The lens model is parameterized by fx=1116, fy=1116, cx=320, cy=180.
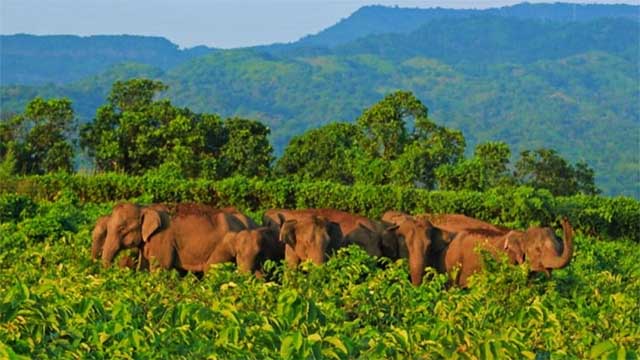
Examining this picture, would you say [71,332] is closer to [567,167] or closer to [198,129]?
A: [198,129]

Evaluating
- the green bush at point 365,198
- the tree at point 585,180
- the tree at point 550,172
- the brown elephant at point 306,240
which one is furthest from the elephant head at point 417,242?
the tree at point 585,180

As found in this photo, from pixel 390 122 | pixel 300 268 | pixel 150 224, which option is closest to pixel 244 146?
pixel 390 122

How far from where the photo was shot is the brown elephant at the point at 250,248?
56.7 ft

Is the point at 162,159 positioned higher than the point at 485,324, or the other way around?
the point at 485,324

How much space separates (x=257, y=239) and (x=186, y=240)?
1646mm

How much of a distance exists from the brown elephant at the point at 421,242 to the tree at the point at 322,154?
36.9 meters

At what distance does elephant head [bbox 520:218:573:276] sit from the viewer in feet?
53.6

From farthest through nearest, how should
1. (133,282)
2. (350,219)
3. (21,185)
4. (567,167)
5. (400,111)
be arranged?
(567,167), (400,111), (21,185), (350,219), (133,282)

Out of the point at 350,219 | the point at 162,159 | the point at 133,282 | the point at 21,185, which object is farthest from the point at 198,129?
the point at 133,282

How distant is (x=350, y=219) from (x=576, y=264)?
12.9 feet

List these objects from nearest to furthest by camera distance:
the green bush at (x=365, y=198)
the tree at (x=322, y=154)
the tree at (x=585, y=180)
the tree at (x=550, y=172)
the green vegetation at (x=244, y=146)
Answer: the green bush at (x=365, y=198)
the green vegetation at (x=244, y=146)
the tree at (x=322, y=154)
the tree at (x=550, y=172)
the tree at (x=585, y=180)

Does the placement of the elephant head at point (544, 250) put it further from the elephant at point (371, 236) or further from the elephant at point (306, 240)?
the elephant at point (306, 240)

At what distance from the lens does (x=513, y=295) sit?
12773 millimetres

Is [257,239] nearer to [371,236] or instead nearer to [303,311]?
[371,236]
